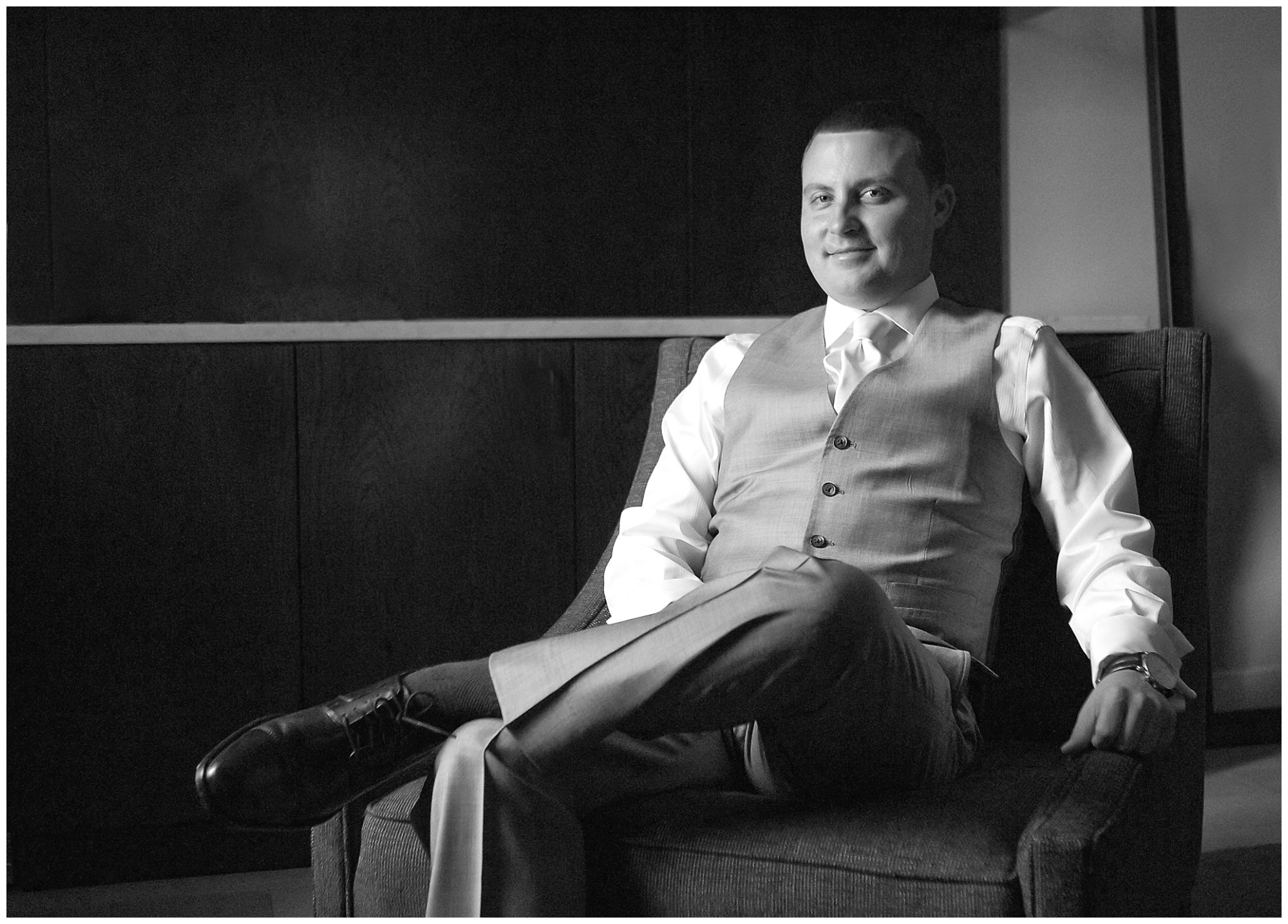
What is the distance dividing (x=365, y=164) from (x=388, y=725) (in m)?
1.93

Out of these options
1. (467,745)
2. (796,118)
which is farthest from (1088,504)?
(796,118)

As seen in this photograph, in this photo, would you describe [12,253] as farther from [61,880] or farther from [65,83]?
[61,880]

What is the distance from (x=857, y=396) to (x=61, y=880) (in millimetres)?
1654

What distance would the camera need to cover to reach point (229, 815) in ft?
3.52

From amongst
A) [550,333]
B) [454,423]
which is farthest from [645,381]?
[454,423]

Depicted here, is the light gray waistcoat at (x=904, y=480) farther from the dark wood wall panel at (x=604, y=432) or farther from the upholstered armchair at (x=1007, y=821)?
the dark wood wall panel at (x=604, y=432)

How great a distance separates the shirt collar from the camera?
61.6 inches

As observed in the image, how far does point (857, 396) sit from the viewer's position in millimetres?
1450

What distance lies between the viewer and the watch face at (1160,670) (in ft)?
3.99

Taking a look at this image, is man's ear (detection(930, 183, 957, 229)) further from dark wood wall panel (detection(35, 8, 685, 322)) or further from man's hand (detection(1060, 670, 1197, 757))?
dark wood wall panel (detection(35, 8, 685, 322))

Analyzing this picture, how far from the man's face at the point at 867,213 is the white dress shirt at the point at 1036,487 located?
0.15 ft

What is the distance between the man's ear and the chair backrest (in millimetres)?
278

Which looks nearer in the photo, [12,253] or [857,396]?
[857,396]

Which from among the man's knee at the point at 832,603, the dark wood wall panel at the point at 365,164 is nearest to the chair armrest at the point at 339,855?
the man's knee at the point at 832,603
